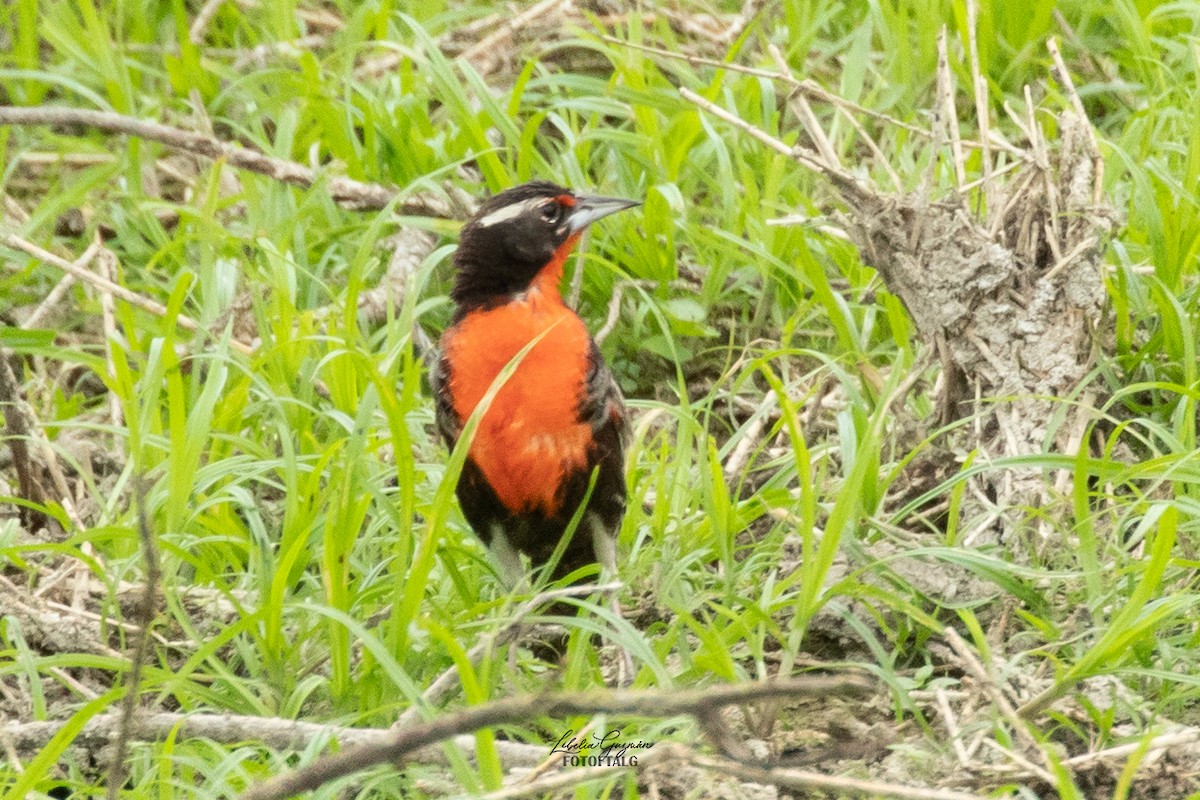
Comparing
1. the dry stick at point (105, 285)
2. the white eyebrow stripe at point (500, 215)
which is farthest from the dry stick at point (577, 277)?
the dry stick at point (105, 285)

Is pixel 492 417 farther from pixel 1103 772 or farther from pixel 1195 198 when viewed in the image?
pixel 1195 198

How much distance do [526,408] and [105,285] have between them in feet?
5.85

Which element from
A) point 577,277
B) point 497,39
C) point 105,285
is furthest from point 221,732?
point 497,39

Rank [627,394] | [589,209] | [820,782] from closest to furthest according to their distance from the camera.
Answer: [820,782]
[589,209]
[627,394]

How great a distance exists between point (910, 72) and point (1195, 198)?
182cm

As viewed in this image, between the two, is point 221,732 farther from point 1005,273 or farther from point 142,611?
point 1005,273

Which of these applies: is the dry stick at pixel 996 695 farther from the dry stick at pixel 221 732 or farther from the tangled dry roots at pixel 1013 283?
the tangled dry roots at pixel 1013 283

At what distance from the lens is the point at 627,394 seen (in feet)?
20.7

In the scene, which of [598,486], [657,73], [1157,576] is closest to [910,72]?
[657,73]

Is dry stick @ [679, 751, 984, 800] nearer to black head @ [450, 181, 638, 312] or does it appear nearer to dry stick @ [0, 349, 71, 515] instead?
black head @ [450, 181, 638, 312]

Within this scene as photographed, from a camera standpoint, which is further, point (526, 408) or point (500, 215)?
point (500, 215)

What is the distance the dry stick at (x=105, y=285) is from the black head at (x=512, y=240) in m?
0.92

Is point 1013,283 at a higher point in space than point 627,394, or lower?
higher

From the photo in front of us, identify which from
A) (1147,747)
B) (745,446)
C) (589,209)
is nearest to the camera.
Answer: (1147,747)
